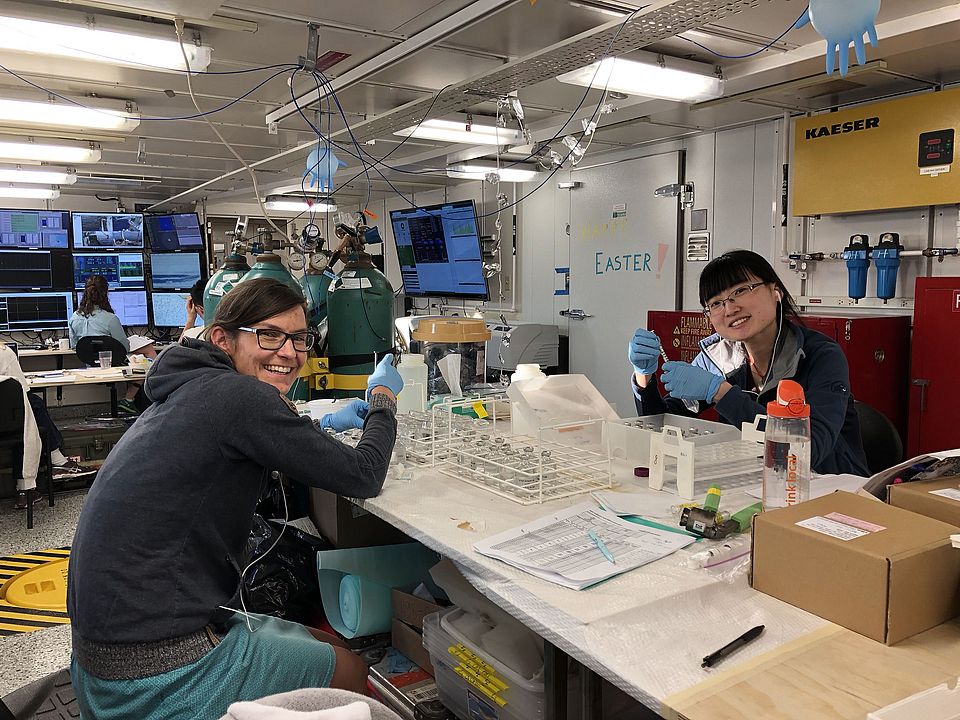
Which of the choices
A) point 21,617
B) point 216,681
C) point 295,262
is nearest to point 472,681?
point 216,681

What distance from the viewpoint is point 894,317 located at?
3734 mm

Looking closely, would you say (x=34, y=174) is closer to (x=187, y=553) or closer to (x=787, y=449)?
(x=187, y=553)

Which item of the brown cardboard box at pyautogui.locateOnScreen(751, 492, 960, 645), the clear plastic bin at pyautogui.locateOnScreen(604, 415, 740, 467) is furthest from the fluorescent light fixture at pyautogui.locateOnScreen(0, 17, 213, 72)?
the brown cardboard box at pyautogui.locateOnScreen(751, 492, 960, 645)

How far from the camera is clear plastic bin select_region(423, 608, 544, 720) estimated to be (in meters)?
1.50

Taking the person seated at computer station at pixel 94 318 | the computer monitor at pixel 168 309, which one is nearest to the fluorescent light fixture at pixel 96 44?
the person seated at computer station at pixel 94 318

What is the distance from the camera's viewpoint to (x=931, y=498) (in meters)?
1.32

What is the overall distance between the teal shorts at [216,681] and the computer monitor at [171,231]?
25.1 ft

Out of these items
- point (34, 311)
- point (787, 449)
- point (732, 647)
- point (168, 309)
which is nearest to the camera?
point (732, 647)

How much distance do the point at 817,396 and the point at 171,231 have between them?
7.90m

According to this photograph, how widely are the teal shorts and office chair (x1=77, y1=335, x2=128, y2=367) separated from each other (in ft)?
17.2

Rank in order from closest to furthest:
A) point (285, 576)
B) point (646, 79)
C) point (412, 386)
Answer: point (285, 576)
point (412, 386)
point (646, 79)

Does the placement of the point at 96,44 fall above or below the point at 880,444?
above

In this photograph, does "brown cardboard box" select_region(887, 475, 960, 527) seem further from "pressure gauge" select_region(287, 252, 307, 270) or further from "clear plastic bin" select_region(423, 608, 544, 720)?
"pressure gauge" select_region(287, 252, 307, 270)

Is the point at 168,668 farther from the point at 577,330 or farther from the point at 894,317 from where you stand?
the point at 577,330
